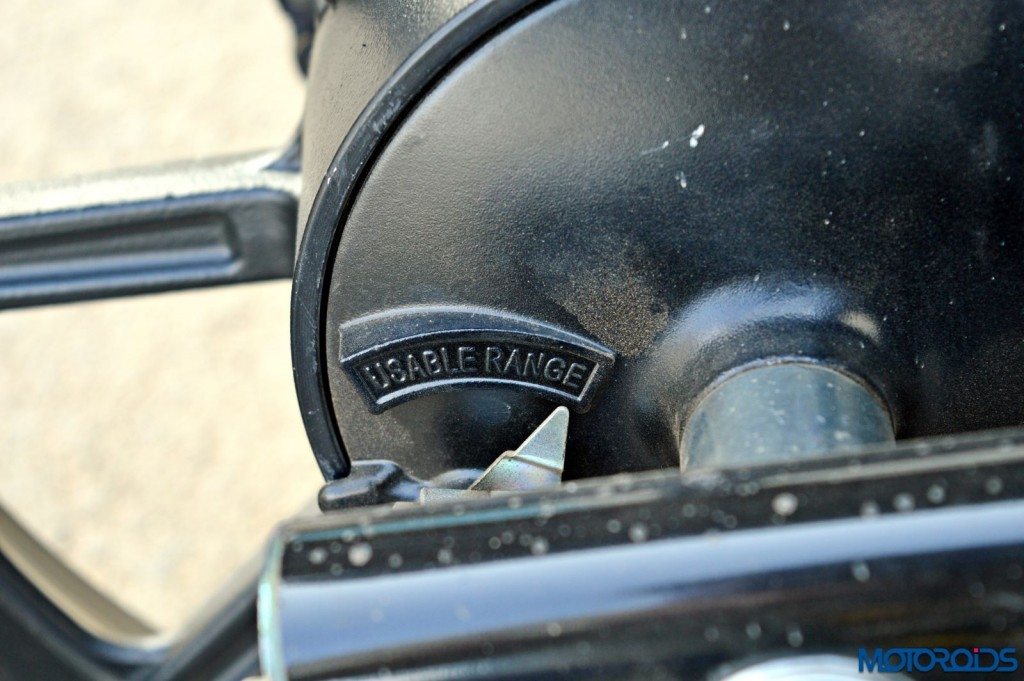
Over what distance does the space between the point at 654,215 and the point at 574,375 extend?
87mm

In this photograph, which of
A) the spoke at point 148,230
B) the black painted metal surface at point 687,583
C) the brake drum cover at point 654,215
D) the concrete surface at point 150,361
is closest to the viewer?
the black painted metal surface at point 687,583

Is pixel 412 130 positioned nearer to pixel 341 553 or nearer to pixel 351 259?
pixel 351 259

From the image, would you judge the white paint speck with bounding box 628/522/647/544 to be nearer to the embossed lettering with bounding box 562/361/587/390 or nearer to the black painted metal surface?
the black painted metal surface

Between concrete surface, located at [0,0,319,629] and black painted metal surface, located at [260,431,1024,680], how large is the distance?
1.38 meters

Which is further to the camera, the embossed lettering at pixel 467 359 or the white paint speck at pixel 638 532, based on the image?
the embossed lettering at pixel 467 359

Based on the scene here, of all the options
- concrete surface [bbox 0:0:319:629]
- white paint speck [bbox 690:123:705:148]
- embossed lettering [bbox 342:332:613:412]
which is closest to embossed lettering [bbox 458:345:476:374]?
embossed lettering [bbox 342:332:613:412]

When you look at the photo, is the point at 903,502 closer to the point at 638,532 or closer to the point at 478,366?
the point at 638,532

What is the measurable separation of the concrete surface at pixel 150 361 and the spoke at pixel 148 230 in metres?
0.99

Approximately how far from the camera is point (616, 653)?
37 cm

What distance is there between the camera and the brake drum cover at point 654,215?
1.67 feet

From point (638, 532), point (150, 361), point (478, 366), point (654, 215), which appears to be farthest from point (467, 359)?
point (150, 361)

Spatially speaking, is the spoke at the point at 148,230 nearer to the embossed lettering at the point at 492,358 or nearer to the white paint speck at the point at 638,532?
the embossed lettering at the point at 492,358

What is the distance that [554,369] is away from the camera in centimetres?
58

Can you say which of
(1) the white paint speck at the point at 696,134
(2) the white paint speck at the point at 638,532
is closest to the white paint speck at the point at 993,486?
(2) the white paint speck at the point at 638,532
